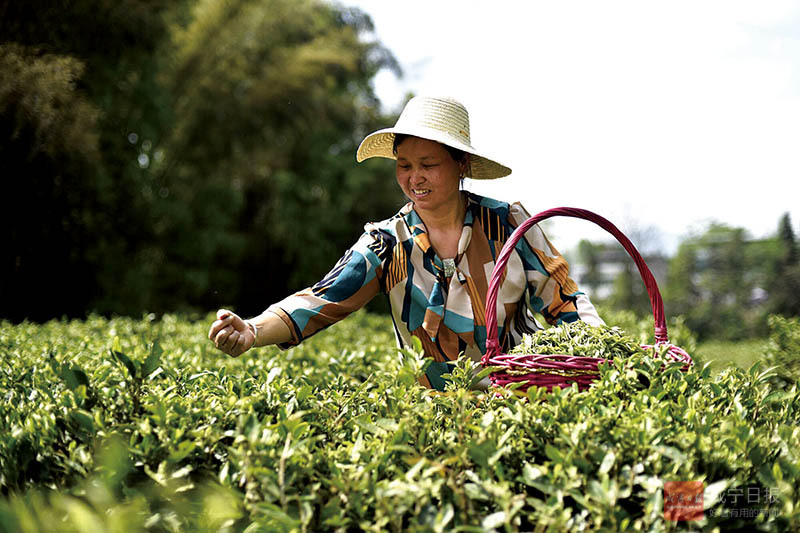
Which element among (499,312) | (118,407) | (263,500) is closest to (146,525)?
(263,500)

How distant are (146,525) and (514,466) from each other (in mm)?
708

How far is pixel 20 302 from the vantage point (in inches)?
282

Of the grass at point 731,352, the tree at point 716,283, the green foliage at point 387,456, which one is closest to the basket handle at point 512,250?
the green foliage at point 387,456

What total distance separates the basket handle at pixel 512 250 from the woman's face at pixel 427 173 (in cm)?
46

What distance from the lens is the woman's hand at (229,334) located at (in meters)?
1.79

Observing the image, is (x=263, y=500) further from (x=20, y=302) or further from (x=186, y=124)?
(x=186, y=124)

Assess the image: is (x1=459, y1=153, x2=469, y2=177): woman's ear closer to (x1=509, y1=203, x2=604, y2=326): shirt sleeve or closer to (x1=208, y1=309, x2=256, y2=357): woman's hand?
(x1=509, y1=203, x2=604, y2=326): shirt sleeve

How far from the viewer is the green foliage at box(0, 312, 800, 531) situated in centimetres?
106

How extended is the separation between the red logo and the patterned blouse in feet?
3.68

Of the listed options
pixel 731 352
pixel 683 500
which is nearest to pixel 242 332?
pixel 683 500

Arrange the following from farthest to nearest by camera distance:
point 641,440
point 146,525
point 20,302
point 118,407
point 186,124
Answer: point 186,124 → point 20,302 → point 118,407 → point 641,440 → point 146,525

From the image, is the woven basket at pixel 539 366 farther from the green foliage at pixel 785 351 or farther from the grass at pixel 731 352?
the grass at pixel 731 352

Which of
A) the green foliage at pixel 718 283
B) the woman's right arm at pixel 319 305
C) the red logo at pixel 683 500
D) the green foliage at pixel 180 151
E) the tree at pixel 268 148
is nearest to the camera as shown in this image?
the red logo at pixel 683 500

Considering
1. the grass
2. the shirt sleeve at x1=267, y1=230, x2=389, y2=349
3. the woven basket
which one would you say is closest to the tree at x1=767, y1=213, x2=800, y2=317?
the grass
